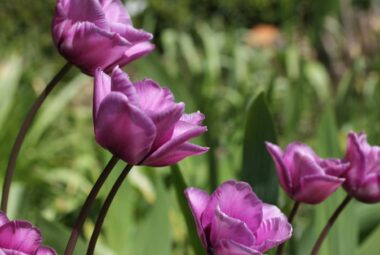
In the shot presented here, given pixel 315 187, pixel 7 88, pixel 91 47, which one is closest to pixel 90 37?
pixel 91 47

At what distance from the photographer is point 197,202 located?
505 mm

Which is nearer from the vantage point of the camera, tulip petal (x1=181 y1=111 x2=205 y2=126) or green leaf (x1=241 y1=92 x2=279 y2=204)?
tulip petal (x1=181 y1=111 x2=205 y2=126)

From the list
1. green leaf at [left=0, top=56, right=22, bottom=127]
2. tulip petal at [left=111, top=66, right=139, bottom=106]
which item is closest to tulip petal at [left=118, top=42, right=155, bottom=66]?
tulip petal at [left=111, top=66, right=139, bottom=106]

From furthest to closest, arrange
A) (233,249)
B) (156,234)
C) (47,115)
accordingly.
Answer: (47,115)
(156,234)
(233,249)

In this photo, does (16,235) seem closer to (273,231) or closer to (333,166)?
(273,231)

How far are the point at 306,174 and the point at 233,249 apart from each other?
0.17 m

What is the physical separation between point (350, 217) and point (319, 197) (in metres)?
0.38

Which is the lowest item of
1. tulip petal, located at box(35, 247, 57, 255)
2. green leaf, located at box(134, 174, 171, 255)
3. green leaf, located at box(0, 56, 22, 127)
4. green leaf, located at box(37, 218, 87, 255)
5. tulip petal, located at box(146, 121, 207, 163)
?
green leaf, located at box(0, 56, 22, 127)

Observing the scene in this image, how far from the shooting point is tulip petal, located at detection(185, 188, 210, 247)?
0.49 m

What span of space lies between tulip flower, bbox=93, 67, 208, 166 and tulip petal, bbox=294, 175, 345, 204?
0.13 meters

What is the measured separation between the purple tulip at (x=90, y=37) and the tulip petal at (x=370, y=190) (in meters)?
0.22

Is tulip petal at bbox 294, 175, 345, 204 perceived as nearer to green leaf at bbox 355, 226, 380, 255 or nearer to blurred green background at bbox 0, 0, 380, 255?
blurred green background at bbox 0, 0, 380, 255

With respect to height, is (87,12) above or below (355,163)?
above

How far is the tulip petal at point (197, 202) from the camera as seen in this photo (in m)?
0.49
